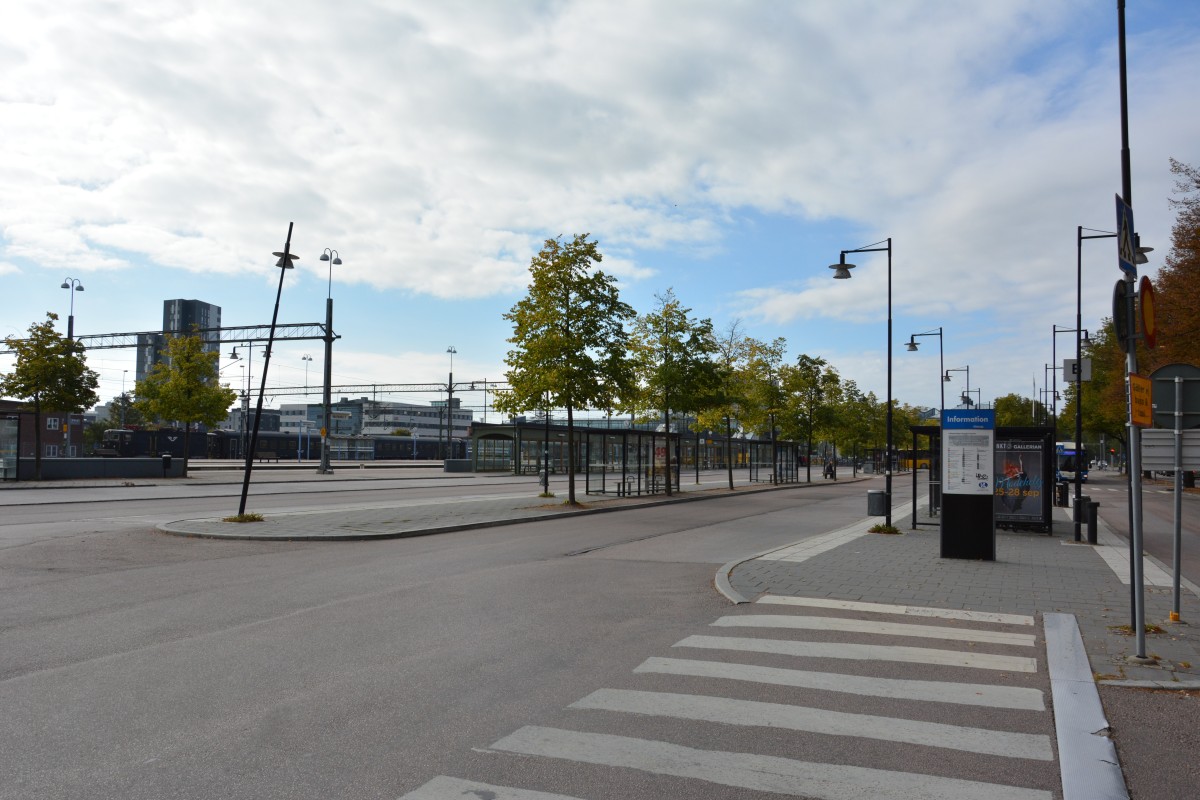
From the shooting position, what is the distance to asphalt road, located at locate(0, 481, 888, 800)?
4449 millimetres

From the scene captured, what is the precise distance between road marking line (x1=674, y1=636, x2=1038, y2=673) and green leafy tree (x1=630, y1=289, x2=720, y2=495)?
75.4 feet

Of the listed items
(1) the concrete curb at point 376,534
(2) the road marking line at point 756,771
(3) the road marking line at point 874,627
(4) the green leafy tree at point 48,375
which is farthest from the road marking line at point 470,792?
(4) the green leafy tree at point 48,375

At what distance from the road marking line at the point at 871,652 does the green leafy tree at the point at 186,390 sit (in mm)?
37375

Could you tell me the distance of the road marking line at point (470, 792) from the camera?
13.4 feet

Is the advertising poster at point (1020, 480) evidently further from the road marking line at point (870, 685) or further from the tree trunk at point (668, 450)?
the tree trunk at point (668, 450)

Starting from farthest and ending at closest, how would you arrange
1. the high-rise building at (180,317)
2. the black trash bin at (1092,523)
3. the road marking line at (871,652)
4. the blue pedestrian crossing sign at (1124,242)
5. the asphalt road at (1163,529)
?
the high-rise building at (180,317)
the black trash bin at (1092,523)
the asphalt road at (1163,529)
the blue pedestrian crossing sign at (1124,242)
the road marking line at (871,652)

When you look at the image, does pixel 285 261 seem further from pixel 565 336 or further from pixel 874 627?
pixel 874 627

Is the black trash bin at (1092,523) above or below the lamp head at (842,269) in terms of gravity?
below

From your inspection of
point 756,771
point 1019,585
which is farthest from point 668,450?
point 756,771

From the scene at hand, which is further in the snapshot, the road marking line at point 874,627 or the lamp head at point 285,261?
the lamp head at point 285,261

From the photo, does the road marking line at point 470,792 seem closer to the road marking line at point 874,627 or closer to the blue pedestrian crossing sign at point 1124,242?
the road marking line at point 874,627

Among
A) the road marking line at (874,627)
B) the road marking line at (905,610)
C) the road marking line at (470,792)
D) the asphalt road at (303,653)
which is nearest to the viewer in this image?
the road marking line at (470,792)

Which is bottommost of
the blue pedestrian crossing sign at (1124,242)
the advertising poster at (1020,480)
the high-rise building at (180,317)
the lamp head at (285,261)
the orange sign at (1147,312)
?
the advertising poster at (1020,480)

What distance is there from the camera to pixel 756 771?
4457 millimetres
